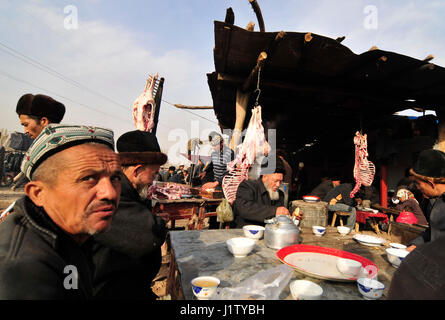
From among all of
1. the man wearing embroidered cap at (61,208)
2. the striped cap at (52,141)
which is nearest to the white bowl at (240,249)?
the man wearing embroidered cap at (61,208)

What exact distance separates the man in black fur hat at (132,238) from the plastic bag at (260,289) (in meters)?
0.89

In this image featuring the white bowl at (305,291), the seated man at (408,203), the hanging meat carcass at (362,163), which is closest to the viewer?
the white bowl at (305,291)

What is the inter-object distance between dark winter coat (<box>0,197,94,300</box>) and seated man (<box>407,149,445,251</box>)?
10.4 ft

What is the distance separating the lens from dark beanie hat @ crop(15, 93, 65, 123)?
2.39 m

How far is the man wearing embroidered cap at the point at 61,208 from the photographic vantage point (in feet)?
2.80

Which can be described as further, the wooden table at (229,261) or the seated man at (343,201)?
the seated man at (343,201)

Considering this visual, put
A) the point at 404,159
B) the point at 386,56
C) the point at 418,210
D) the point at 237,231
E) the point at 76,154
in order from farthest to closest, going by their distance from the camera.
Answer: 1. the point at 404,159
2. the point at 418,210
3. the point at 386,56
4. the point at 237,231
5. the point at 76,154

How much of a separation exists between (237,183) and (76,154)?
3169 millimetres

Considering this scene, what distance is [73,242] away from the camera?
3.84 ft

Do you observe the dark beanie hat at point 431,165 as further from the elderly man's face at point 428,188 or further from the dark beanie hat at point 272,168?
the dark beanie hat at point 272,168

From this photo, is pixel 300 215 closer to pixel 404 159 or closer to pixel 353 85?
pixel 353 85

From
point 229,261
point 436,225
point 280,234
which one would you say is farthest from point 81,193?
point 436,225

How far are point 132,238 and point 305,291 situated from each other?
1368 mm

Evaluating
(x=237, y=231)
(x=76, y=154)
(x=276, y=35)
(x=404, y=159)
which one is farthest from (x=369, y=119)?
(x=76, y=154)
